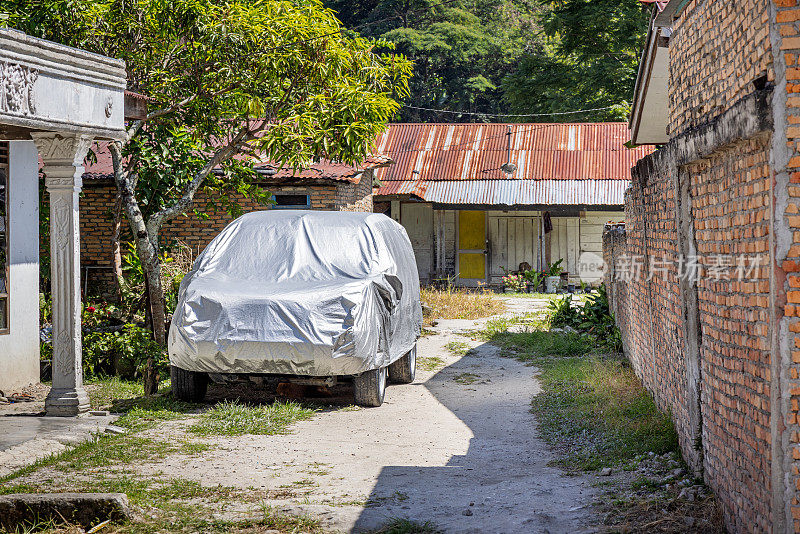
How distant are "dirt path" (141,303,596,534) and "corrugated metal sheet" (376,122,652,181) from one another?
14756 millimetres

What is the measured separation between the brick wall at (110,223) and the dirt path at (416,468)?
7.57 m

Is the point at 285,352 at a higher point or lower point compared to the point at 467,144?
lower

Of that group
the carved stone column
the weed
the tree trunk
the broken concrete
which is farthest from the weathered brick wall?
the tree trunk

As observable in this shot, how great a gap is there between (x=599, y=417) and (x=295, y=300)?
306 centimetres

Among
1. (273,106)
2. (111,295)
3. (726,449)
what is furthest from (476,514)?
(111,295)

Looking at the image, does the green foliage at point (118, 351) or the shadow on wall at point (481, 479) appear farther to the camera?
the green foliage at point (118, 351)

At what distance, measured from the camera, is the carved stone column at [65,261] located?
7574 millimetres

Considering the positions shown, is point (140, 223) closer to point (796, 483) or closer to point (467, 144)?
point (796, 483)

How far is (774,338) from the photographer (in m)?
3.71

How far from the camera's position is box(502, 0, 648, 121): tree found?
2834 centimetres

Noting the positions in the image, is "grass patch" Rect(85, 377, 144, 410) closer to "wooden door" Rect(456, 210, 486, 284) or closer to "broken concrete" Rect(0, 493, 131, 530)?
"broken concrete" Rect(0, 493, 131, 530)

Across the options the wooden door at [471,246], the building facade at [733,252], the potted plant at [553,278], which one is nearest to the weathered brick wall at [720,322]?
the building facade at [733,252]

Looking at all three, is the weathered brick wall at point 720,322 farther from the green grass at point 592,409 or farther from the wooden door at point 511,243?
the wooden door at point 511,243

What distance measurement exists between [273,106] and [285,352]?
15.2 ft
